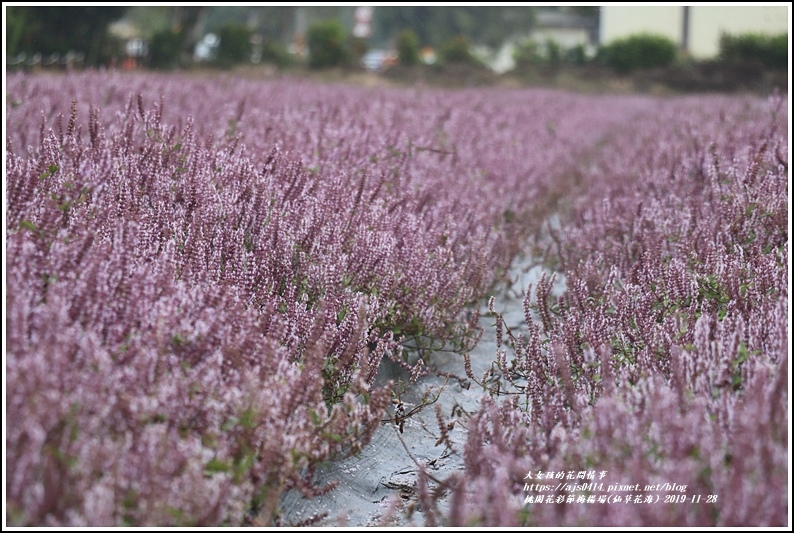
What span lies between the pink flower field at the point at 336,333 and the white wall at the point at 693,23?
790 inches

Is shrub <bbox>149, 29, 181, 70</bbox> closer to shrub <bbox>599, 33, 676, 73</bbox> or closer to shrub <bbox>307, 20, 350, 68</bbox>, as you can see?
shrub <bbox>307, 20, 350, 68</bbox>

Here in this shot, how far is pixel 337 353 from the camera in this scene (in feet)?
9.29

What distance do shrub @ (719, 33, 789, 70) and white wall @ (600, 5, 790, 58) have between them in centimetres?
41

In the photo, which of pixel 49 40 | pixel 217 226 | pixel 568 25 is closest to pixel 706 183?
pixel 217 226

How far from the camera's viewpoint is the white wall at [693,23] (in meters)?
22.8

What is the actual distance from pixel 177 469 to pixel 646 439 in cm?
109

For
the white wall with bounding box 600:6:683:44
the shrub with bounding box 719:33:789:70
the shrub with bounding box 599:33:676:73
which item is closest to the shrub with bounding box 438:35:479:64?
the shrub with bounding box 599:33:676:73

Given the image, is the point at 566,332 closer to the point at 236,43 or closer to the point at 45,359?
the point at 45,359

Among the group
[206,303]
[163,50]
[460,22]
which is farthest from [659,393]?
[460,22]

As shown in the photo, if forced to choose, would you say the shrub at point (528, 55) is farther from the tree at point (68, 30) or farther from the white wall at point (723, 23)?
the tree at point (68, 30)

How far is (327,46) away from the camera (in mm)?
23281

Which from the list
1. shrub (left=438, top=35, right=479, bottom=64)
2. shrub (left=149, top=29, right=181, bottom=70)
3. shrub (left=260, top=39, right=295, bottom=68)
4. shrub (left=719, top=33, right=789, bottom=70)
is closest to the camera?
shrub (left=149, top=29, right=181, bottom=70)

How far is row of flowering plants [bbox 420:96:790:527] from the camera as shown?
70.6 inches

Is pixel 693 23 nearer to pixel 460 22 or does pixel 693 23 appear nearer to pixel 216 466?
pixel 460 22
